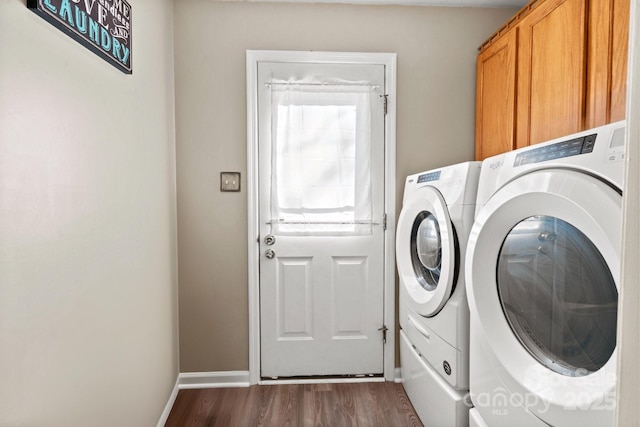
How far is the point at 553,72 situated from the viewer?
153 centimetres

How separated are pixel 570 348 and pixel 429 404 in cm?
100

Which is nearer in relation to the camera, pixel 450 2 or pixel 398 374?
A: pixel 450 2

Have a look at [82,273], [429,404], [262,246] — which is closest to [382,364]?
[429,404]

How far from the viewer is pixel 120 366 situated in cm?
134

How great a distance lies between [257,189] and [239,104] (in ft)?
1.77

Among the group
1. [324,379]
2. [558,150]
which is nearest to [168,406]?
[324,379]

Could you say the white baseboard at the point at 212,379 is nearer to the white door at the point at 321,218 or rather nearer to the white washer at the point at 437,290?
the white door at the point at 321,218

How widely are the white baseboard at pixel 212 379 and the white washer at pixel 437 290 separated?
104cm

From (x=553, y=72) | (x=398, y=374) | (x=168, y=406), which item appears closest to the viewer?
(x=553, y=72)

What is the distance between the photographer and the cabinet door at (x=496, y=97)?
1825 mm

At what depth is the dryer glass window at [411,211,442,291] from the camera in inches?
65.2

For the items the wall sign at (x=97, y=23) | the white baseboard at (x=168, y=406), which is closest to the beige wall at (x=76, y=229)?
the wall sign at (x=97, y=23)

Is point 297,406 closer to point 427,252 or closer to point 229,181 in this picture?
point 427,252

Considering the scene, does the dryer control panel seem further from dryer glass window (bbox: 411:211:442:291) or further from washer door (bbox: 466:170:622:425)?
dryer glass window (bbox: 411:211:442:291)
